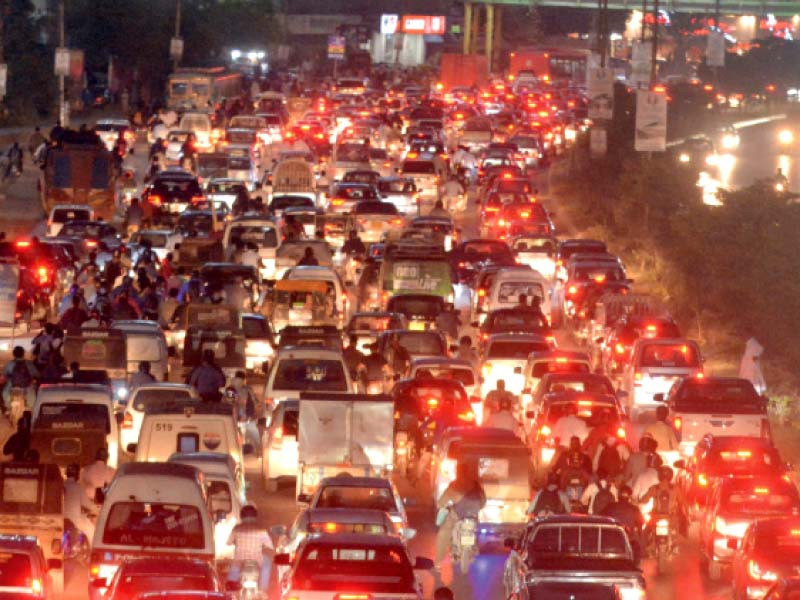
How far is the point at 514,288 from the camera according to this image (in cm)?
3753

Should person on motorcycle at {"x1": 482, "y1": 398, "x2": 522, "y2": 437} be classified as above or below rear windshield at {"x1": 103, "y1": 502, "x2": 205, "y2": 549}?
above

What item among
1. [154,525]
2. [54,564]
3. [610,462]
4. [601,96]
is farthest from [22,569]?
[601,96]

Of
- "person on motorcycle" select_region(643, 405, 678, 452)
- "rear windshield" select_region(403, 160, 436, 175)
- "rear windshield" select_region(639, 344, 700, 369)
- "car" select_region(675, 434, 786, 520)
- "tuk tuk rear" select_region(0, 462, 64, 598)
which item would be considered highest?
"rear windshield" select_region(403, 160, 436, 175)

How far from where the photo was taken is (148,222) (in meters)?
48.1

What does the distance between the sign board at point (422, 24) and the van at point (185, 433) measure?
138541 mm

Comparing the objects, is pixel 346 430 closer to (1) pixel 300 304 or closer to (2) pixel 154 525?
(2) pixel 154 525

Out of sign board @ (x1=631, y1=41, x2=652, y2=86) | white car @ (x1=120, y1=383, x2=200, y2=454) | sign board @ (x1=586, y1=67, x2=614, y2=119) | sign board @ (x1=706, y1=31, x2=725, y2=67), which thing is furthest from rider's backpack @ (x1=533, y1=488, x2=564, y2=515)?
sign board @ (x1=706, y1=31, x2=725, y2=67)

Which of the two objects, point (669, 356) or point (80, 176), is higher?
point (80, 176)

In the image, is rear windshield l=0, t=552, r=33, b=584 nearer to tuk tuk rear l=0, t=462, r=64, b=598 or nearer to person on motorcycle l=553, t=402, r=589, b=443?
tuk tuk rear l=0, t=462, r=64, b=598

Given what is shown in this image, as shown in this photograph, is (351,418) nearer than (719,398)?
Yes

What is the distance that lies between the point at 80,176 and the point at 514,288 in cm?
1804

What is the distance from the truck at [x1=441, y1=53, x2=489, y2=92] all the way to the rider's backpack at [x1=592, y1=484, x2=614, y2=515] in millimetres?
106581

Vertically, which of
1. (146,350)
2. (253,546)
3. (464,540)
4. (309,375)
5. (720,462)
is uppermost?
(146,350)

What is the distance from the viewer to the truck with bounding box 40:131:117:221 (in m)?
51.8
